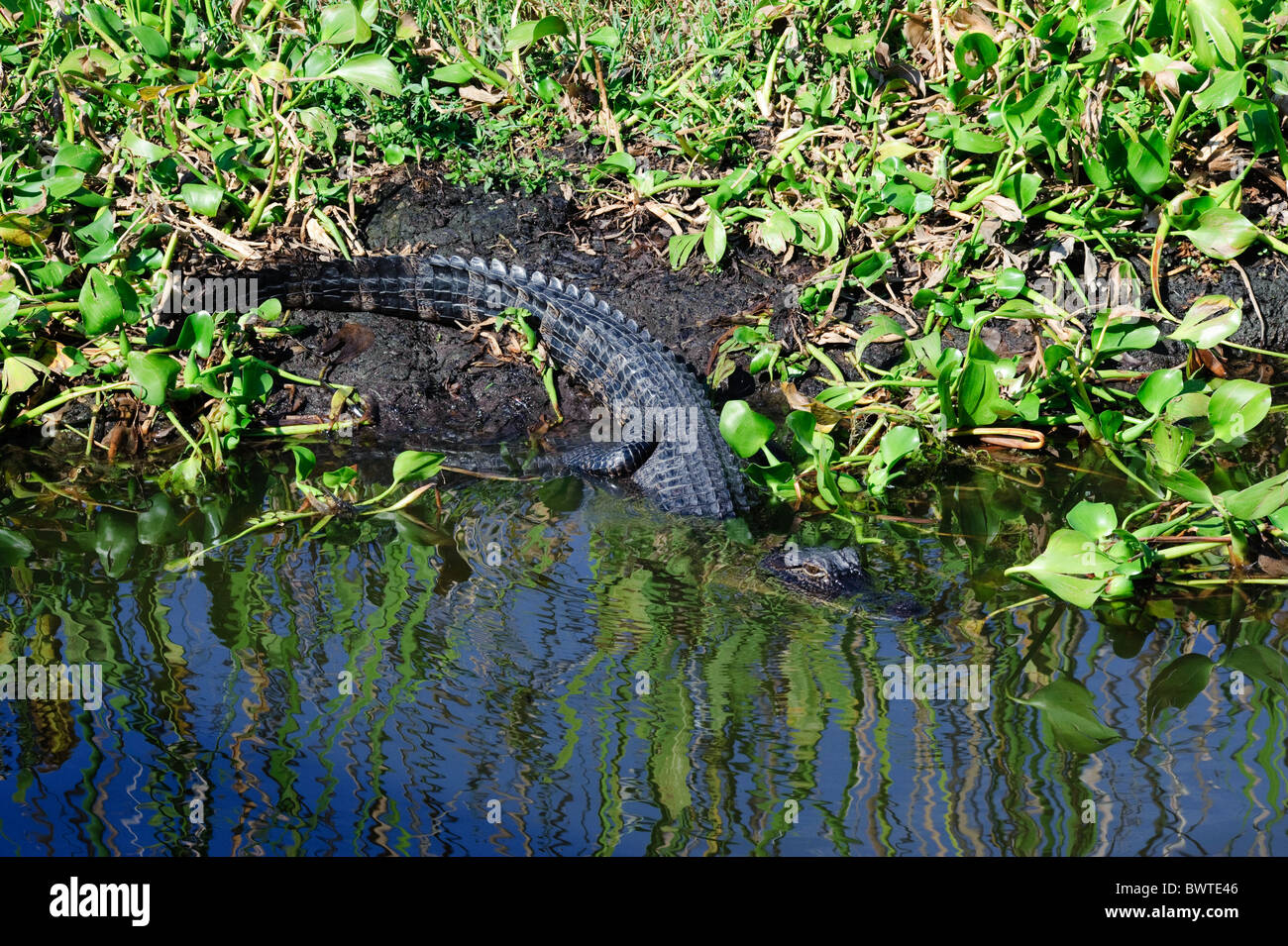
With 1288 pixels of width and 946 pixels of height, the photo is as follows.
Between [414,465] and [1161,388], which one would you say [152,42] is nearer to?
[414,465]

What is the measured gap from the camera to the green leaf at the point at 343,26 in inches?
193

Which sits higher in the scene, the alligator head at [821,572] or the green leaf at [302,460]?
the green leaf at [302,460]

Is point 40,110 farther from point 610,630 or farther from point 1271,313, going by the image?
point 1271,313

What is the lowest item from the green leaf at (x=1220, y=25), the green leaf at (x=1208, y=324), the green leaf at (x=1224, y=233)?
the green leaf at (x=1208, y=324)

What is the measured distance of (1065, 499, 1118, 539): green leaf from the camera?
311 centimetres

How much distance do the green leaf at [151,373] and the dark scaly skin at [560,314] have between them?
100cm

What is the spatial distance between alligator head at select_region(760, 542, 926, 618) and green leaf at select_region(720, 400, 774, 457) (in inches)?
15.4

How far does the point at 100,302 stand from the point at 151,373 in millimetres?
341

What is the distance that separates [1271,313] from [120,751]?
5304 millimetres

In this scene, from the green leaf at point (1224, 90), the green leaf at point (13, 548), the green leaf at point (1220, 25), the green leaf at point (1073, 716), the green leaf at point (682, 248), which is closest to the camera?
the green leaf at point (1073, 716)

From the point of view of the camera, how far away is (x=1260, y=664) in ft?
9.79

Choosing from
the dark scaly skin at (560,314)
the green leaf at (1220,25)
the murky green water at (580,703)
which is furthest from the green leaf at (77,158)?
the green leaf at (1220,25)

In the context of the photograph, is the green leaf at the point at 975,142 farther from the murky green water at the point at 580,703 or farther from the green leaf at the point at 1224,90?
the murky green water at the point at 580,703

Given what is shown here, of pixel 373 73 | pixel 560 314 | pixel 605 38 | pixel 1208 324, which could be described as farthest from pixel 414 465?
pixel 605 38
